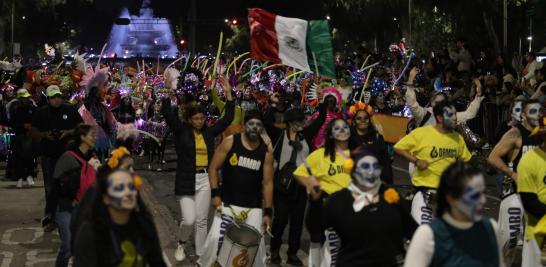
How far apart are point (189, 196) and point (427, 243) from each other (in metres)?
5.67

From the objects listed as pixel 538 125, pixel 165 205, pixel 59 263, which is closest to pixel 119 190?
pixel 59 263

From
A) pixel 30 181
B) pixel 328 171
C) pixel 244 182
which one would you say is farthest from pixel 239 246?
pixel 30 181

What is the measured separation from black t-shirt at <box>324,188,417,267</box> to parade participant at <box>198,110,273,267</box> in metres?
3.21

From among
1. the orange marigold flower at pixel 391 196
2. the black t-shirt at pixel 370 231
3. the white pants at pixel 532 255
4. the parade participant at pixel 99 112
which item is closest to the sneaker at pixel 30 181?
the parade participant at pixel 99 112

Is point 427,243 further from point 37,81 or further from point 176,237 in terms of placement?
point 37,81

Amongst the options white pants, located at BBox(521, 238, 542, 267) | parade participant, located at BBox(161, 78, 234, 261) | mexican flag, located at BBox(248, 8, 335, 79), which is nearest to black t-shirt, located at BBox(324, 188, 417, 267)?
white pants, located at BBox(521, 238, 542, 267)

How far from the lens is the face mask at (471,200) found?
5551 millimetres

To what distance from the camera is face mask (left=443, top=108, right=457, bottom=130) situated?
32.0 feet

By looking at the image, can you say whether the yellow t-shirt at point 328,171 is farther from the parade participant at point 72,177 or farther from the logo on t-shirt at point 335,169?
the parade participant at point 72,177

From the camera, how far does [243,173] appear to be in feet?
32.3

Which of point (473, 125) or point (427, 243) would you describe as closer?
point (427, 243)

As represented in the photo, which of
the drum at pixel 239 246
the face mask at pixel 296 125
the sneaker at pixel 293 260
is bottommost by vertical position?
the sneaker at pixel 293 260

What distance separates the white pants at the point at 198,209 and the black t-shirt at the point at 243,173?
4.06 feet

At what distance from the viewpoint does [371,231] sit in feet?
21.3
